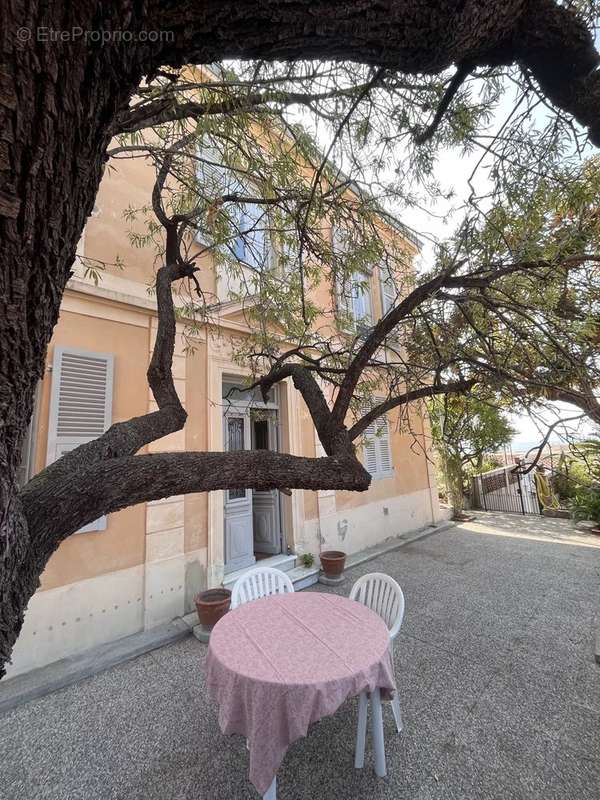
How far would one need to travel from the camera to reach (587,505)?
7836mm

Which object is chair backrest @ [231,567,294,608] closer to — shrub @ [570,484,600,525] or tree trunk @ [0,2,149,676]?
tree trunk @ [0,2,149,676]

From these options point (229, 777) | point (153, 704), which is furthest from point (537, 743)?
point (153, 704)

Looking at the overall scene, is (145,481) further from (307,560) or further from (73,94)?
(307,560)

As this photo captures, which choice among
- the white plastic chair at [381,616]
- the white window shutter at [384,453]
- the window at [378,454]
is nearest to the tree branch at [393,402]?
the white plastic chair at [381,616]

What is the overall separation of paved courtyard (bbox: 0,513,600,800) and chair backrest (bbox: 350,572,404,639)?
0.62 metres

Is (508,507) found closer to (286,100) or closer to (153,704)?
(153,704)

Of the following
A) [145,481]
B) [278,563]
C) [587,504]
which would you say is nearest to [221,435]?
[278,563]

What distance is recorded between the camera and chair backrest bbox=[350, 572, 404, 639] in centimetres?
274

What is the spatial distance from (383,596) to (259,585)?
3.87 ft

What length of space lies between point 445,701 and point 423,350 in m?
3.18

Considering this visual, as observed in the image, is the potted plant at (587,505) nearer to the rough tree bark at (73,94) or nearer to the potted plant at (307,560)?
the potted plant at (307,560)

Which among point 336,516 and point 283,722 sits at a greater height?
point 336,516

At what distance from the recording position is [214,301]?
4766 millimetres

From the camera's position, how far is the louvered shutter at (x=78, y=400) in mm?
3389
